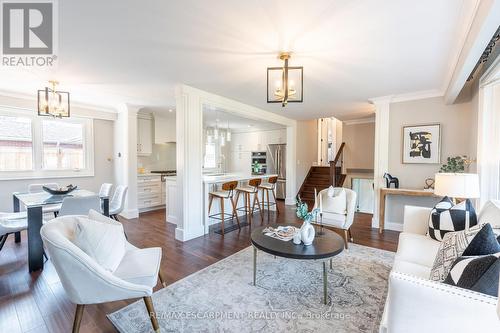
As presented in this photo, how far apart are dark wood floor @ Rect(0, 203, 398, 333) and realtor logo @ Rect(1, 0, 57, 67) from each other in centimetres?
249

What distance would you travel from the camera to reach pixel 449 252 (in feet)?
4.83

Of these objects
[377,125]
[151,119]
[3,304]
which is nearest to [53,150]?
[151,119]

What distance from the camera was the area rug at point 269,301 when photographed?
179 centimetres

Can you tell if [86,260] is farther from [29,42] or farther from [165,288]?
[29,42]

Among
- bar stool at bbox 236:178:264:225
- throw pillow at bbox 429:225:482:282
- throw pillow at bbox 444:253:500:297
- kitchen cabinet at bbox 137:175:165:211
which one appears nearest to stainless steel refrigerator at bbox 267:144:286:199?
bar stool at bbox 236:178:264:225

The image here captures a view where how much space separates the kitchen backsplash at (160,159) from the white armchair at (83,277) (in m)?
4.79

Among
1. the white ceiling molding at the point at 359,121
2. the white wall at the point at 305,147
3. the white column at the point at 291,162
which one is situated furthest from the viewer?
the white wall at the point at 305,147

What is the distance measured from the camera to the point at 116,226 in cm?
188

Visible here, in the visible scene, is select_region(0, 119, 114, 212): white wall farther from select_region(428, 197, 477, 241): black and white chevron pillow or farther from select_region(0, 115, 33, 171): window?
select_region(428, 197, 477, 241): black and white chevron pillow

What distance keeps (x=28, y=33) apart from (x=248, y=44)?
2142mm

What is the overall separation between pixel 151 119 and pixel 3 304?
4787 mm

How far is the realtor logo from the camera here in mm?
1869

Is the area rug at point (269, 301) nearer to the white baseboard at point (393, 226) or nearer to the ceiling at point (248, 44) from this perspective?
the white baseboard at point (393, 226)

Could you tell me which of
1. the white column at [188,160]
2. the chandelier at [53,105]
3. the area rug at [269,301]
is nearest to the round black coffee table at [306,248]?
the area rug at [269,301]
